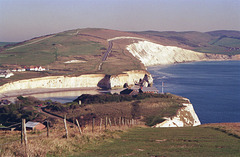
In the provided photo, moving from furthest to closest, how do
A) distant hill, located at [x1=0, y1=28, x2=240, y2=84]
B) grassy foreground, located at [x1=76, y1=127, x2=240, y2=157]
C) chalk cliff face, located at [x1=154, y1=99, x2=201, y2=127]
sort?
1. distant hill, located at [x1=0, y1=28, x2=240, y2=84]
2. chalk cliff face, located at [x1=154, y1=99, x2=201, y2=127]
3. grassy foreground, located at [x1=76, y1=127, x2=240, y2=157]

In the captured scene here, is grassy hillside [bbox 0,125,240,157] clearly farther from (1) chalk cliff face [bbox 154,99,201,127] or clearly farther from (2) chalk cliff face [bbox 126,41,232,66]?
(2) chalk cliff face [bbox 126,41,232,66]

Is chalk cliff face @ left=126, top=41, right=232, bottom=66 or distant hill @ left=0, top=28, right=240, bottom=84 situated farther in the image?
chalk cliff face @ left=126, top=41, right=232, bottom=66

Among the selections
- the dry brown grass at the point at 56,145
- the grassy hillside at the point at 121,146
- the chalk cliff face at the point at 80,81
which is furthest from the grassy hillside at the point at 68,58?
the dry brown grass at the point at 56,145

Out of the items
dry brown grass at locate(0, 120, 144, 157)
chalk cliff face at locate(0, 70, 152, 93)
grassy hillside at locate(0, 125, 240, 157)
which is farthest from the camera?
chalk cliff face at locate(0, 70, 152, 93)

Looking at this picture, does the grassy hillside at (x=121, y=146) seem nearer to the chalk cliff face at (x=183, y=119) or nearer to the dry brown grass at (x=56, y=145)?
the dry brown grass at (x=56, y=145)

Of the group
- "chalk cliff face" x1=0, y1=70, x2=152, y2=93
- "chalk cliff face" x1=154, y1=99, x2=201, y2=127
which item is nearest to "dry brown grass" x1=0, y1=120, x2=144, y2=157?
"chalk cliff face" x1=154, y1=99, x2=201, y2=127

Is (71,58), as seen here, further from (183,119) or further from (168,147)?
(168,147)

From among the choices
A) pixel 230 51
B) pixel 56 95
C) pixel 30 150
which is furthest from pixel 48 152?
pixel 230 51

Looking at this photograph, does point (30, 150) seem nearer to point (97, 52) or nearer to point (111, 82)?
point (111, 82)
